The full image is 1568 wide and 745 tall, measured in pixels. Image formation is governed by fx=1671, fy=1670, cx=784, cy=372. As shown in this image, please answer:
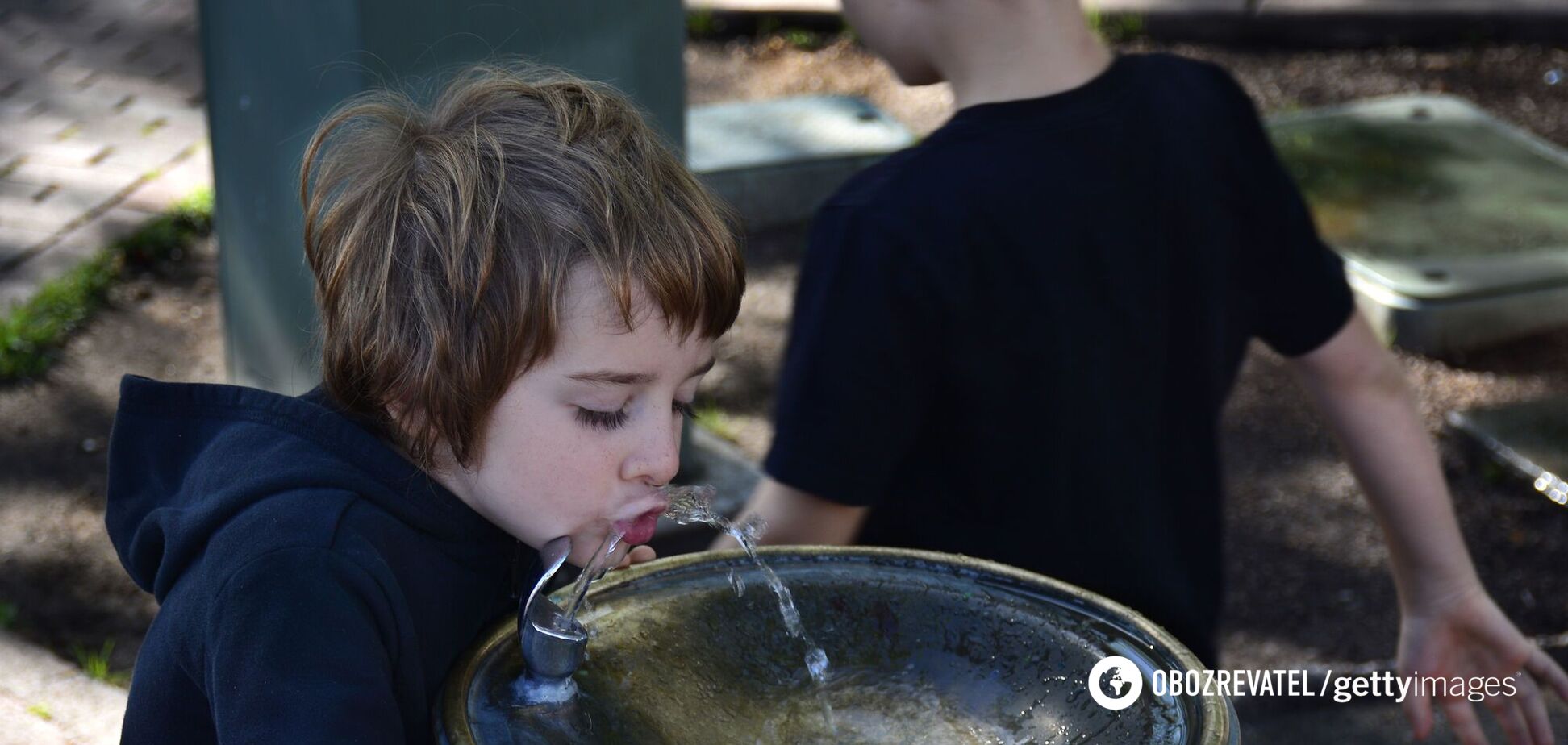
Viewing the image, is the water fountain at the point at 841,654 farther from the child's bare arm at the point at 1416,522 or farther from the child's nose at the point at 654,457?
the child's bare arm at the point at 1416,522

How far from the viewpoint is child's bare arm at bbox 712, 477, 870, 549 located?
64.7 inches

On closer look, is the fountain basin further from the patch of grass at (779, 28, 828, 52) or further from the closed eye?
the patch of grass at (779, 28, 828, 52)

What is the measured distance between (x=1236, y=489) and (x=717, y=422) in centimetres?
113

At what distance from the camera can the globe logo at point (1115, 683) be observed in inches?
50.8

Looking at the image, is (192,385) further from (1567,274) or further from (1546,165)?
(1546,165)

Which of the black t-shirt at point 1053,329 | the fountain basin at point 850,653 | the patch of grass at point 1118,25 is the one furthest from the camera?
the patch of grass at point 1118,25

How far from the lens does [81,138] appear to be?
185 inches

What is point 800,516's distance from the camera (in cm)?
166

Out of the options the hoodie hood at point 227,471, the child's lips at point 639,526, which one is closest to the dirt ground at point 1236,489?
the hoodie hood at point 227,471

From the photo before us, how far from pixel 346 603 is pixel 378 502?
13 centimetres

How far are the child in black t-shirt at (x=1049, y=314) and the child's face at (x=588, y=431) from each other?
1.20 ft

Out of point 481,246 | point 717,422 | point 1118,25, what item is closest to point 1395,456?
point 481,246

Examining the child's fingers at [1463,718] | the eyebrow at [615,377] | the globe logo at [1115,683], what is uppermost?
the eyebrow at [615,377]

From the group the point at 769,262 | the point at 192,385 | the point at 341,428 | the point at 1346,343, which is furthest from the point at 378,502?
the point at 769,262
